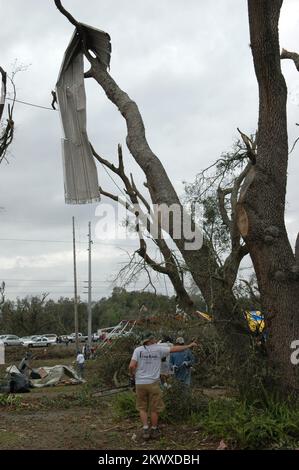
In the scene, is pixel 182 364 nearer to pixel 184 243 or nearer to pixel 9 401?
pixel 184 243

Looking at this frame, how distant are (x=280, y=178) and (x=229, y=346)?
2.51 metres

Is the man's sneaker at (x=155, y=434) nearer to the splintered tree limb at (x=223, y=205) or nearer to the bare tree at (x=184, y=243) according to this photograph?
the bare tree at (x=184, y=243)

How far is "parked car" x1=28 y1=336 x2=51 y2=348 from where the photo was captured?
51.1 meters

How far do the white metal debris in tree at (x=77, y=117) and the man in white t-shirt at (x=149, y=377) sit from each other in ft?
9.74

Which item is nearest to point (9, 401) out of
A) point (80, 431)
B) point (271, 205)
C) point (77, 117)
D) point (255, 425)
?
point (80, 431)

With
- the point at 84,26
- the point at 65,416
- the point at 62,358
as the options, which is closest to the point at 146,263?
the point at 65,416

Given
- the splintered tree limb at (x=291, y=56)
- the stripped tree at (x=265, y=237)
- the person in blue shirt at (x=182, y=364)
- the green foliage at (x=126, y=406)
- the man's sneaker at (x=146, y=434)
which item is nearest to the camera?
the man's sneaker at (x=146, y=434)

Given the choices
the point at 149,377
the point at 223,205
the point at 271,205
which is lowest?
the point at 149,377

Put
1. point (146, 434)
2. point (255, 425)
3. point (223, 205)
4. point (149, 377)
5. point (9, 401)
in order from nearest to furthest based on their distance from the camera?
point (255, 425) < point (146, 434) < point (149, 377) < point (223, 205) < point (9, 401)

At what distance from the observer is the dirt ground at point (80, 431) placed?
7.66 m

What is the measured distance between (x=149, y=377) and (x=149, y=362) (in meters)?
0.21

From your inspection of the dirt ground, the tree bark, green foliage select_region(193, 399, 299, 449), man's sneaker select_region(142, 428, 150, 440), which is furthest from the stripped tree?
man's sneaker select_region(142, 428, 150, 440)

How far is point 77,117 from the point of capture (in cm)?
1025

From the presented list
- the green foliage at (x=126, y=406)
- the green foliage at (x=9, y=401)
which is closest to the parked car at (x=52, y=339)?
the green foliage at (x=9, y=401)
